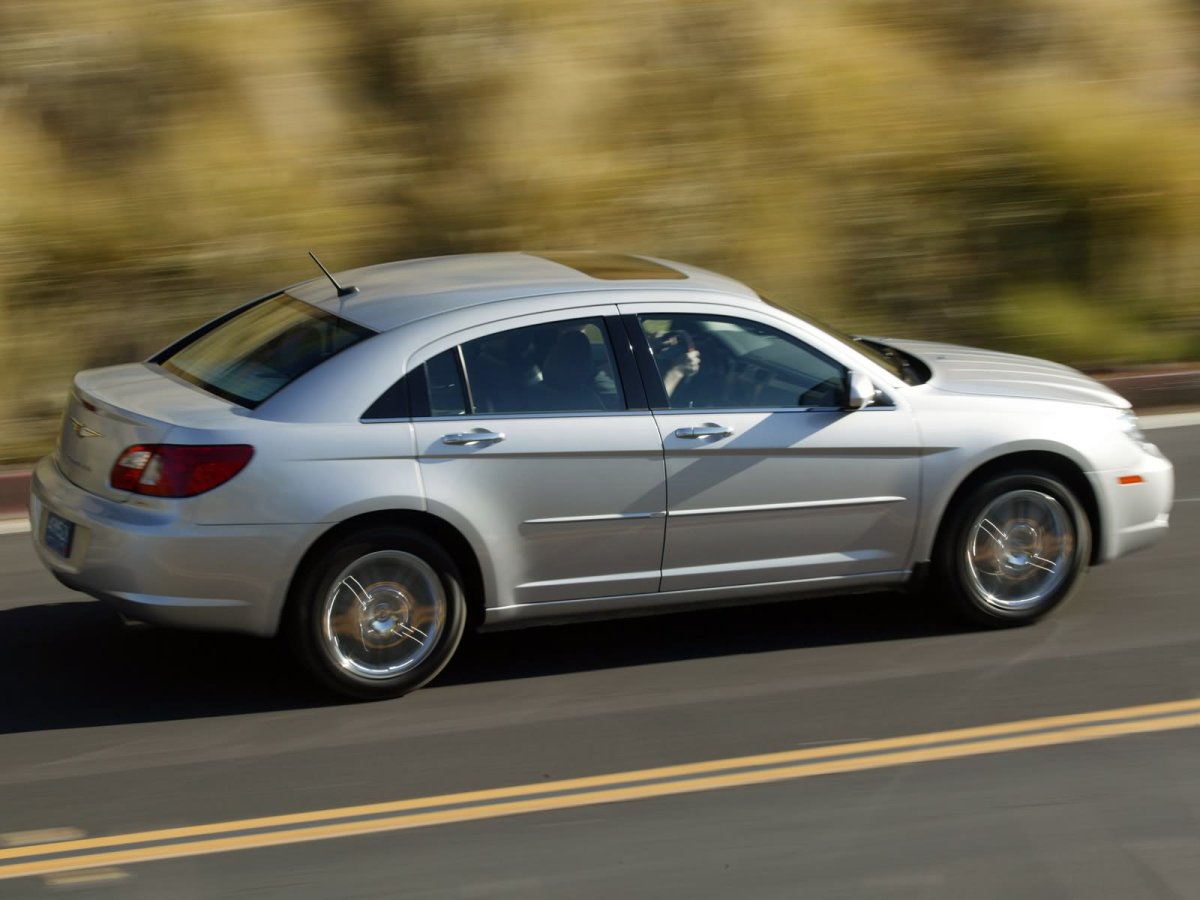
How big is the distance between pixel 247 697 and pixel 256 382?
1.17m

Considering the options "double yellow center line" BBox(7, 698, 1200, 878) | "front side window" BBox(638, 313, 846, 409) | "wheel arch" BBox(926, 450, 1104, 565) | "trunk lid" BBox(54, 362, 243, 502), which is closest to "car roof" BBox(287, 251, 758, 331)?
"front side window" BBox(638, 313, 846, 409)

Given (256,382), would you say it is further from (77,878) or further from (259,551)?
(77,878)

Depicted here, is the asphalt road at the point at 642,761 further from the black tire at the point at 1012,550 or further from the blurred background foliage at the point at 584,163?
the blurred background foliage at the point at 584,163

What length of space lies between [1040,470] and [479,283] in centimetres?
242

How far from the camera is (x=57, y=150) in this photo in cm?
1201

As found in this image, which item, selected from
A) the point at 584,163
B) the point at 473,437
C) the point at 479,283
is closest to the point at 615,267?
the point at 479,283

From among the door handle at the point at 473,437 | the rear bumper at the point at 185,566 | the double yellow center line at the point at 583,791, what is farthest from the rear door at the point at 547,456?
the double yellow center line at the point at 583,791

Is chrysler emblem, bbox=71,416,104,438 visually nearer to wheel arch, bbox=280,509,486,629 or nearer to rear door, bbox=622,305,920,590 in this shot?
wheel arch, bbox=280,509,486,629

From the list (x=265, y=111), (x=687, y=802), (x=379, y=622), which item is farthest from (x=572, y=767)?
(x=265, y=111)

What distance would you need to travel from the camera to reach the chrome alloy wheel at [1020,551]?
6.43 meters

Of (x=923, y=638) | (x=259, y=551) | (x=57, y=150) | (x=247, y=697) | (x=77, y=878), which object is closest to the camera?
(x=77, y=878)

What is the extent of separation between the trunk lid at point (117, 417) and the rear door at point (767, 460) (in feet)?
5.51

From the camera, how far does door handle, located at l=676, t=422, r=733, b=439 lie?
5930 millimetres

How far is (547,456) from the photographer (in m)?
5.77
